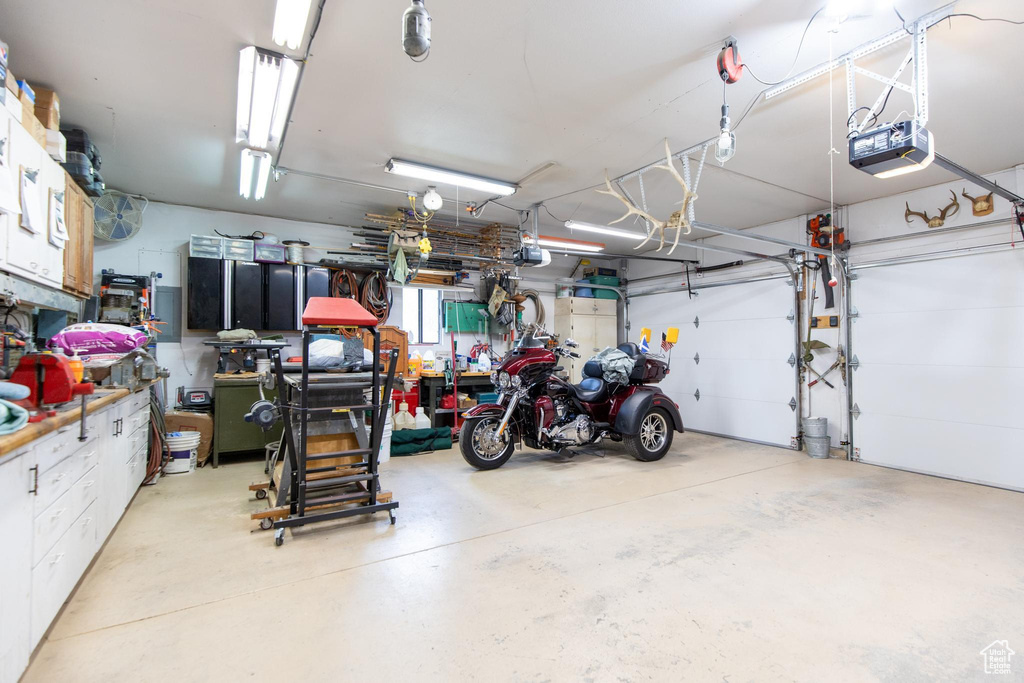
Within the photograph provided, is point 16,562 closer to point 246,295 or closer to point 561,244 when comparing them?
point 246,295

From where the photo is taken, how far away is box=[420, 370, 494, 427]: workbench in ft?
19.4

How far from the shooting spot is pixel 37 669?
67.1 inches

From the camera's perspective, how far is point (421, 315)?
6699 millimetres

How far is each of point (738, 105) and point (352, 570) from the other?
3.90 meters

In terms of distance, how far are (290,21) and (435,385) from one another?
173 inches

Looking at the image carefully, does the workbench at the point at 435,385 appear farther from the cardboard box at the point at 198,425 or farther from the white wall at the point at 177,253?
the cardboard box at the point at 198,425

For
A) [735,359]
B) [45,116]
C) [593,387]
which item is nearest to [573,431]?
[593,387]

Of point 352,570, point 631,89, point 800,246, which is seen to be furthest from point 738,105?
point 352,570

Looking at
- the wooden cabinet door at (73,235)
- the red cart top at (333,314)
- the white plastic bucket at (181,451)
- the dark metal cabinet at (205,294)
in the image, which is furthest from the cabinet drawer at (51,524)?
the dark metal cabinet at (205,294)

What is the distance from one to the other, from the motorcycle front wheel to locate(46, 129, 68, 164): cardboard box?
139 inches

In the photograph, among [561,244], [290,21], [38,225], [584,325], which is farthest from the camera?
[584,325]

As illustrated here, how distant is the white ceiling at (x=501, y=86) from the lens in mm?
2295

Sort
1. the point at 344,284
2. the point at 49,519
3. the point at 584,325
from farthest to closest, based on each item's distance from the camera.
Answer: the point at 584,325 → the point at 344,284 → the point at 49,519

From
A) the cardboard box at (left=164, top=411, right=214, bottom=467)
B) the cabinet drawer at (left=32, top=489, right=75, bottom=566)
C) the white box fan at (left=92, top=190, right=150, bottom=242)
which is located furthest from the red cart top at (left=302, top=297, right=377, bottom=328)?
the white box fan at (left=92, top=190, right=150, bottom=242)
